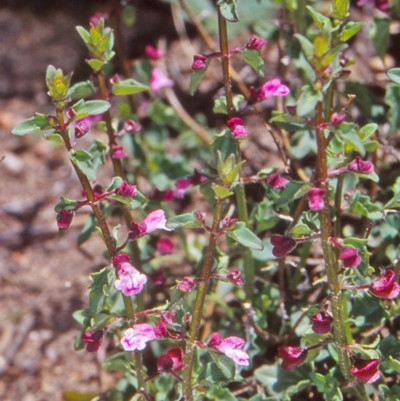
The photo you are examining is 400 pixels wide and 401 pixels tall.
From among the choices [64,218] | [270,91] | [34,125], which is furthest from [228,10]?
[64,218]

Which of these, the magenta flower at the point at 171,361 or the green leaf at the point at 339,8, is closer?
the green leaf at the point at 339,8

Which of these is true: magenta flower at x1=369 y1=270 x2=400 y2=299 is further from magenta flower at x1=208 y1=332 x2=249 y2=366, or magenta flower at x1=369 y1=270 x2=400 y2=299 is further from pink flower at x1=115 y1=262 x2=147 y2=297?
pink flower at x1=115 y1=262 x2=147 y2=297

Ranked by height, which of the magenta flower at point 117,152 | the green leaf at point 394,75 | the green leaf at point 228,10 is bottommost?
the magenta flower at point 117,152

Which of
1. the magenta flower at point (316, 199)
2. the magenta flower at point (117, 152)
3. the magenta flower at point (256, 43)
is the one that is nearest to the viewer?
the magenta flower at point (316, 199)

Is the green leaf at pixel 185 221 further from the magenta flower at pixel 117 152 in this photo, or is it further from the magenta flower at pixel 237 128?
the magenta flower at pixel 117 152

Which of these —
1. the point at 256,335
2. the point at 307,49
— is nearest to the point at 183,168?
the point at 256,335

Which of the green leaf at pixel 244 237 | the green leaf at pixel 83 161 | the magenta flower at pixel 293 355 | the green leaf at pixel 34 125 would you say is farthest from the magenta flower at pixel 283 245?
the green leaf at pixel 34 125

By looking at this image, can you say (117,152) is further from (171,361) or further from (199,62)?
(171,361)

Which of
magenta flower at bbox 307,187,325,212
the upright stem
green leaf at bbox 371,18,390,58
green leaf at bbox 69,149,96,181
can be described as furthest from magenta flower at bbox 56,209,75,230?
green leaf at bbox 371,18,390,58
